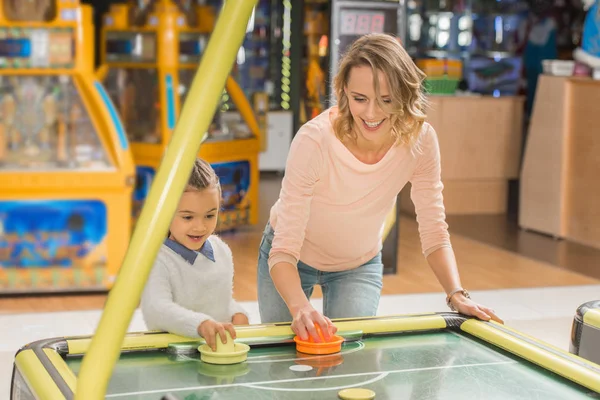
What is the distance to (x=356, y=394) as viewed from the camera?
1.86 m

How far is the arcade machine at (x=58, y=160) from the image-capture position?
512cm

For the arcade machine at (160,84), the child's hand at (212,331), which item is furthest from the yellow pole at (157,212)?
the arcade machine at (160,84)

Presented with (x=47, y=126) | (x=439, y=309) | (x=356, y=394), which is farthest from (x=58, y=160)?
(x=356, y=394)

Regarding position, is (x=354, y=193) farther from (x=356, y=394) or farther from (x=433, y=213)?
(x=356, y=394)

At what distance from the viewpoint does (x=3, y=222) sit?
16.7ft

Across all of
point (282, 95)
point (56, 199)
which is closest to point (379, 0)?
point (56, 199)

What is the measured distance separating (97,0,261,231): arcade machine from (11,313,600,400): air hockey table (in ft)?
14.4

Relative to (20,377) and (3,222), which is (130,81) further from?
(20,377)

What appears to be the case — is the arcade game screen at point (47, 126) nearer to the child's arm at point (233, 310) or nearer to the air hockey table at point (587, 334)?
the child's arm at point (233, 310)

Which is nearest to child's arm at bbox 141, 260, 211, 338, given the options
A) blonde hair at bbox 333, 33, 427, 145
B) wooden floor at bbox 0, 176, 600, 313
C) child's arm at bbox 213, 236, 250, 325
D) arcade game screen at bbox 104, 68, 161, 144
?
child's arm at bbox 213, 236, 250, 325

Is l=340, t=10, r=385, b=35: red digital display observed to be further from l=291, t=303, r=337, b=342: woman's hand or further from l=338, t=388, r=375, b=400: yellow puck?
l=338, t=388, r=375, b=400: yellow puck

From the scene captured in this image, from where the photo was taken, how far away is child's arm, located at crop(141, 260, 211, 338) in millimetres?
2176

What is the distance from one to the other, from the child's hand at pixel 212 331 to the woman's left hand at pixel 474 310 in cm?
64

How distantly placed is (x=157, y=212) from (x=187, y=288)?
120 centimetres
